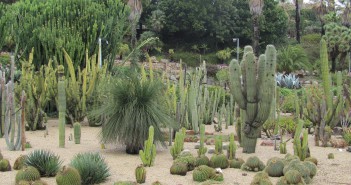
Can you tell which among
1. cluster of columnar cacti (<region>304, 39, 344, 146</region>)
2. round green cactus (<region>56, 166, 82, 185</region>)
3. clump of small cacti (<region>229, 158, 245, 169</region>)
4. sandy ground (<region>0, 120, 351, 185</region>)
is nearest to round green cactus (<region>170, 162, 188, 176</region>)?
sandy ground (<region>0, 120, 351, 185</region>)

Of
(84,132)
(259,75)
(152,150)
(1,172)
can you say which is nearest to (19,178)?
(1,172)

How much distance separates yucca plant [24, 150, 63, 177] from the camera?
790 centimetres

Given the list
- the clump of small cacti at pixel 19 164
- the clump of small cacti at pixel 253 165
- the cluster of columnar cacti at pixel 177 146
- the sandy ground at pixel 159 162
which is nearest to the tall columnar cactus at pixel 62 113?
the sandy ground at pixel 159 162

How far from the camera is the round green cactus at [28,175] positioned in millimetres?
7360

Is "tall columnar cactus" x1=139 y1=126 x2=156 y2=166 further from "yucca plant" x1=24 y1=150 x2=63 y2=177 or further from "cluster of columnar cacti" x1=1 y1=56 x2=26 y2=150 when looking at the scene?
"cluster of columnar cacti" x1=1 y1=56 x2=26 y2=150

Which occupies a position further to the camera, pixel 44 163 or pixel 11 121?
pixel 11 121

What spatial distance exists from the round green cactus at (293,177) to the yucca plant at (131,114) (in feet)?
9.97

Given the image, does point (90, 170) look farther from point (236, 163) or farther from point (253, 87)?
point (253, 87)

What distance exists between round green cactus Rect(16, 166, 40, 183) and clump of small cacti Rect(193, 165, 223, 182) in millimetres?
1993

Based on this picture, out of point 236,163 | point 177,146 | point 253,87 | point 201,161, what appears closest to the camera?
point 201,161

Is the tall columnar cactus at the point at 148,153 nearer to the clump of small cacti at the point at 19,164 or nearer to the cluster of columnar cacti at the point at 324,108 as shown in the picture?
the clump of small cacti at the point at 19,164

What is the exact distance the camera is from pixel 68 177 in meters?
7.10

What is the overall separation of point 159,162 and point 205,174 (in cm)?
145

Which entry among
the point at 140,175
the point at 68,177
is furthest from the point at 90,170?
the point at 140,175
